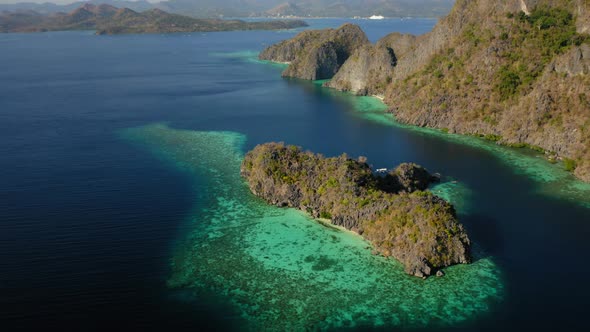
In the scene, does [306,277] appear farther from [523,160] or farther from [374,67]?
[374,67]

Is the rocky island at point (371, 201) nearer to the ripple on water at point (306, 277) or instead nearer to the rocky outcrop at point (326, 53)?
the ripple on water at point (306, 277)

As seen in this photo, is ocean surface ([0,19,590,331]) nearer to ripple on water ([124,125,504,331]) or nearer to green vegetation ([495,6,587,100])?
ripple on water ([124,125,504,331])

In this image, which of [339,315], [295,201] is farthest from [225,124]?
[339,315]

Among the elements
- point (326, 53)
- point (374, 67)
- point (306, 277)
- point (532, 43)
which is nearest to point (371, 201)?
point (306, 277)

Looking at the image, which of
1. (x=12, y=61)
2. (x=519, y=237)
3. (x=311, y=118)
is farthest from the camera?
(x=12, y=61)

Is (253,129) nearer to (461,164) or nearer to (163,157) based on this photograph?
(163,157)

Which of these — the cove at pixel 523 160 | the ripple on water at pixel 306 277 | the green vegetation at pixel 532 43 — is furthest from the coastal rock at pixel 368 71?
the ripple on water at pixel 306 277
